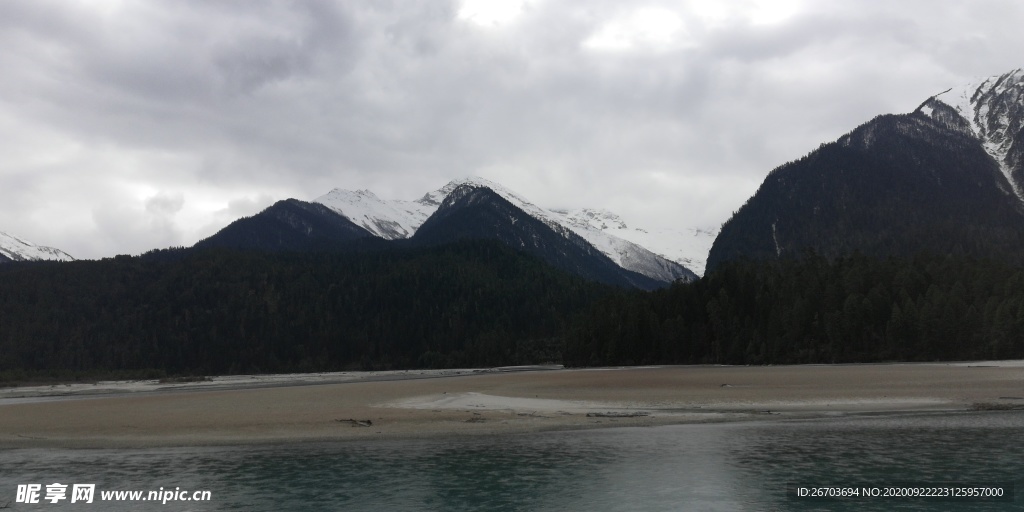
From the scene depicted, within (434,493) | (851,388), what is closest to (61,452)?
(434,493)

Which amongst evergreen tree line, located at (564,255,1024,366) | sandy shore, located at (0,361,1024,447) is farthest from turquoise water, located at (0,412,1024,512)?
evergreen tree line, located at (564,255,1024,366)

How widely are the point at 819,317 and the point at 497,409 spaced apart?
7720 cm

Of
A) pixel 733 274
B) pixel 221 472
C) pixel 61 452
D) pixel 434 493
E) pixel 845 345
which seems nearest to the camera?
pixel 434 493

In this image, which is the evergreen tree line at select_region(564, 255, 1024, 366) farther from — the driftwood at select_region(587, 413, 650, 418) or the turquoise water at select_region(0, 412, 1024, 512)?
the driftwood at select_region(587, 413, 650, 418)

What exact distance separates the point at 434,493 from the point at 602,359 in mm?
109957

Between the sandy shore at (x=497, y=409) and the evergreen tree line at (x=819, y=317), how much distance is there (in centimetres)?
3062

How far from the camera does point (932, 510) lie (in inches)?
849

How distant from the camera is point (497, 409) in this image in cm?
5109

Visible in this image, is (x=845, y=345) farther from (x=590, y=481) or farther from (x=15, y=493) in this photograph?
(x=15, y=493)

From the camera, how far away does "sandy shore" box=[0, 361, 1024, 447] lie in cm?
4278

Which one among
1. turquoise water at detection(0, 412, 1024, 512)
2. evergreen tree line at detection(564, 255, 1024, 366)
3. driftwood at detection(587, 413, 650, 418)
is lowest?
turquoise water at detection(0, 412, 1024, 512)

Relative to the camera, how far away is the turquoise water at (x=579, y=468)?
2455cm

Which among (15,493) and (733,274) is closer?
(15,493)

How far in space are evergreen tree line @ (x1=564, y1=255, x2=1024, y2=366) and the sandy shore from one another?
3062 cm
